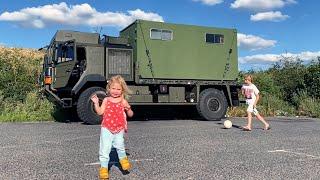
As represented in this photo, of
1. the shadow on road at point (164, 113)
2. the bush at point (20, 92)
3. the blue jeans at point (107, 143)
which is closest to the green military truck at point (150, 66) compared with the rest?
the shadow on road at point (164, 113)

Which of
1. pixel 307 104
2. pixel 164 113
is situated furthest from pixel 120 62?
pixel 307 104

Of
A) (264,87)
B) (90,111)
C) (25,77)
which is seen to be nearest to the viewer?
(90,111)

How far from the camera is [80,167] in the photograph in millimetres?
6539

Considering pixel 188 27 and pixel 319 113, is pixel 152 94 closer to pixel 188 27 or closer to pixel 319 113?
pixel 188 27

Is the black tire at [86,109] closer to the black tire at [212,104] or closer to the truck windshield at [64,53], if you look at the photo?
the truck windshield at [64,53]

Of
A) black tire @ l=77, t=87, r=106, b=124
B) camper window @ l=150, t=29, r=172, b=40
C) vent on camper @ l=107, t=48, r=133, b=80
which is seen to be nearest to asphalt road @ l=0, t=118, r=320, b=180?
black tire @ l=77, t=87, r=106, b=124

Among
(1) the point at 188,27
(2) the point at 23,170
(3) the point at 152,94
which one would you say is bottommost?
(2) the point at 23,170

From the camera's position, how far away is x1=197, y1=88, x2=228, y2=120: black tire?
16.2m

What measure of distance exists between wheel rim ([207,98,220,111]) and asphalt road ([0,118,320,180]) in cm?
478

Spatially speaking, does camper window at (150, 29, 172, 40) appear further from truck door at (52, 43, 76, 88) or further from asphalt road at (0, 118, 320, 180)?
asphalt road at (0, 118, 320, 180)

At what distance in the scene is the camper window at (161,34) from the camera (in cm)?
1547

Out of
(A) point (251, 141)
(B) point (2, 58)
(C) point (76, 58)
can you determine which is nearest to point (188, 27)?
(C) point (76, 58)

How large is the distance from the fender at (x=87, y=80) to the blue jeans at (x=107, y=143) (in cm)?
800

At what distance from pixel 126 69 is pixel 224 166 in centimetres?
885
